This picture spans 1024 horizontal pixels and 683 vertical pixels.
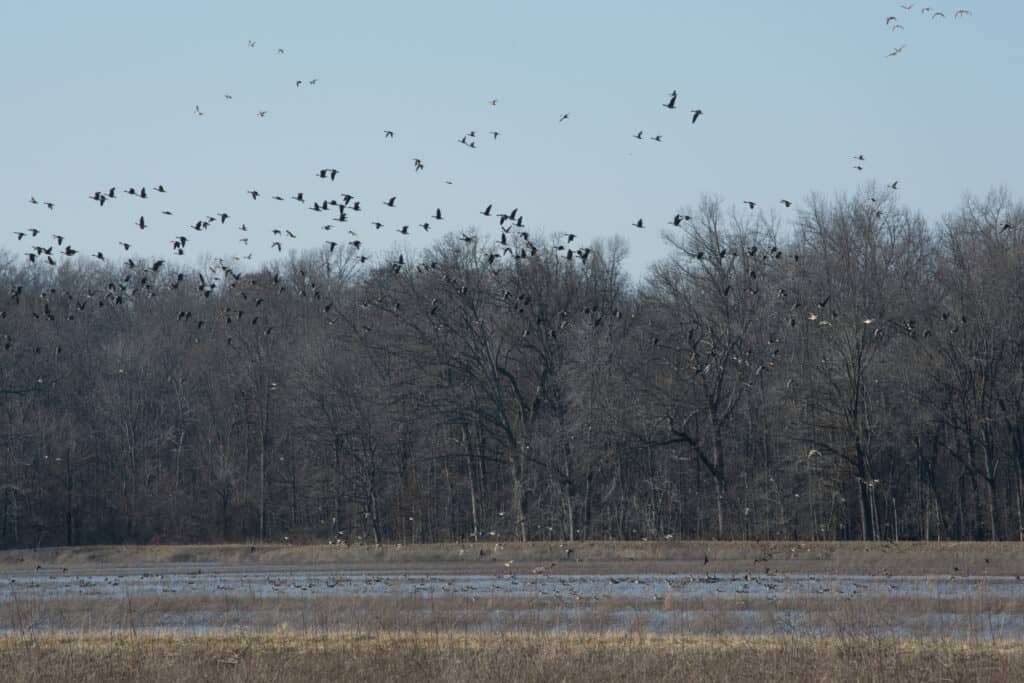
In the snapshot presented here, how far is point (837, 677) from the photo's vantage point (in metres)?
18.0

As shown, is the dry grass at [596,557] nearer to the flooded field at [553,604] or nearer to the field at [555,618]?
the field at [555,618]

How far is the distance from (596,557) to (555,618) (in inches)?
A: 757

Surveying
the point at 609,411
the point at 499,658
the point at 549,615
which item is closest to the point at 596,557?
the point at 609,411

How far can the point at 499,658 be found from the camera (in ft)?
64.7

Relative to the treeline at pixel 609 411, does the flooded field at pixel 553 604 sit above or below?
below

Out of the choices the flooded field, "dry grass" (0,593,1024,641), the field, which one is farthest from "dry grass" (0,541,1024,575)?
"dry grass" (0,593,1024,641)

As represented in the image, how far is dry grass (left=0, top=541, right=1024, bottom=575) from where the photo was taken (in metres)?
38.2

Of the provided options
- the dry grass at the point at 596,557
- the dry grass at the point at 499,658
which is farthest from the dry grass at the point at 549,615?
the dry grass at the point at 596,557

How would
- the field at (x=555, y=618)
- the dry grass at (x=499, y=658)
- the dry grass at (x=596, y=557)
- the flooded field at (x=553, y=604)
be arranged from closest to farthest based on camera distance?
the dry grass at (x=499, y=658) → the field at (x=555, y=618) → the flooded field at (x=553, y=604) → the dry grass at (x=596, y=557)

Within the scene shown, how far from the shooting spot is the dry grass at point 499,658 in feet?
61.0

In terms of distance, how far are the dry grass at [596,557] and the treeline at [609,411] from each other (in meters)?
6.65

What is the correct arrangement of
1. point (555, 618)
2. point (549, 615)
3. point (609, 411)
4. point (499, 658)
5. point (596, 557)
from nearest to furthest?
point (499, 658), point (555, 618), point (549, 615), point (596, 557), point (609, 411)

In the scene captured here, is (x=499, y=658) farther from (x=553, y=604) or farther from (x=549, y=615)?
(x=553, y=604)

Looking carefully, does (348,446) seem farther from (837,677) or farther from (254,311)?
(837,677)
